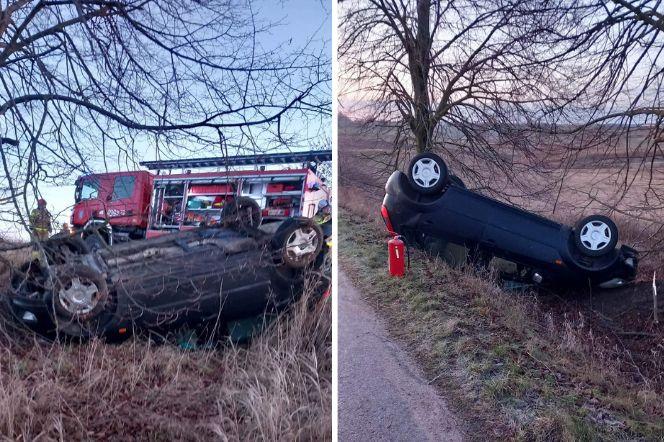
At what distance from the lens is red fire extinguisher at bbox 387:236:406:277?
5.75 feet

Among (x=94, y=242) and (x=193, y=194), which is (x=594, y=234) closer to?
(x=193, y=194)

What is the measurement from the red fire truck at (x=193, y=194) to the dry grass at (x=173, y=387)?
30cm

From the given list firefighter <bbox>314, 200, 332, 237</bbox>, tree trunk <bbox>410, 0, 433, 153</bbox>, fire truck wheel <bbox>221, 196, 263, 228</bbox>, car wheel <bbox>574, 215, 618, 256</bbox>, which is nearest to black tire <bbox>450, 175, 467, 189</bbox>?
tree trunk <bbox>410, 0, 433, 153</bbox>

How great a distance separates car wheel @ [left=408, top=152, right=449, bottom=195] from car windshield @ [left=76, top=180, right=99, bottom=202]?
95cm

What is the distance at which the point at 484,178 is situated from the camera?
5.97 ft

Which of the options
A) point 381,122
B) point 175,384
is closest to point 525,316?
point 381,122

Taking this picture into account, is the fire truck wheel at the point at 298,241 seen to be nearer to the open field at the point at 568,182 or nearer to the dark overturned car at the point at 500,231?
the open field at the point at 568,182

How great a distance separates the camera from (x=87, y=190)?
1831 mm

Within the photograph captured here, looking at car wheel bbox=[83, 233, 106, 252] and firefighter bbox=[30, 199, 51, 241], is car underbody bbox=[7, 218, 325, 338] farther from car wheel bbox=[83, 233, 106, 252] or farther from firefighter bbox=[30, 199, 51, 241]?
firefighter bbox=[30, 199, 51, 241]

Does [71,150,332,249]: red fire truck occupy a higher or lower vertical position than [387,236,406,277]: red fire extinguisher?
higher

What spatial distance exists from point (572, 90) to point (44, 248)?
163 centimetres

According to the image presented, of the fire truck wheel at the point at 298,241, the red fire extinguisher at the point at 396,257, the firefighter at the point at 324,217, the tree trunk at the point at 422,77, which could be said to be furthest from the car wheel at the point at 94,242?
the tree trunk at the point at 422,77

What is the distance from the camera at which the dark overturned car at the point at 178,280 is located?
5.42ft

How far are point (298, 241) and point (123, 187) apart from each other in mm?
558
